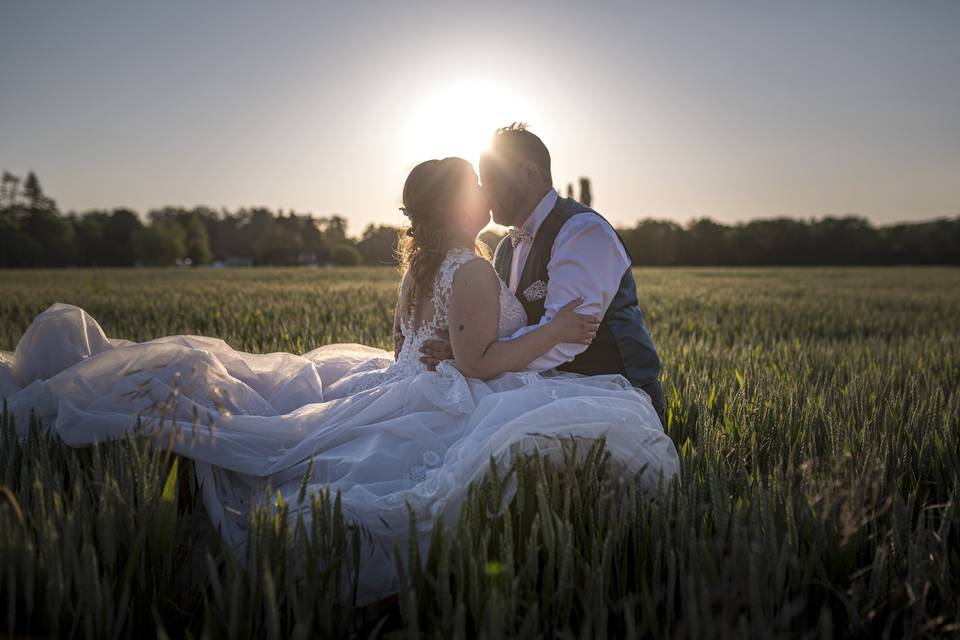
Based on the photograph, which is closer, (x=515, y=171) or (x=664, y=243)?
(x=515, y=171)

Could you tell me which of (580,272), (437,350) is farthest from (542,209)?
(437,350)

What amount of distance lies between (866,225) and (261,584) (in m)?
86.6

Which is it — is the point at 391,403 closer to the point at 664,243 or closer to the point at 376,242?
the point at 376,242

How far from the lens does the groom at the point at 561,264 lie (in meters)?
2.74

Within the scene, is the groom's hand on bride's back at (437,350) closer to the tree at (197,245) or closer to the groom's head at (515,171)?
the groom's head at (515,171)

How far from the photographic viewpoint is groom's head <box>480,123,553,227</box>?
9.55 ft

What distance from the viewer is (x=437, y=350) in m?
2.80

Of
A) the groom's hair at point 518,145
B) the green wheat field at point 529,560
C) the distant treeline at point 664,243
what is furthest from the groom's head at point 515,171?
the distant treeline at point 664,243

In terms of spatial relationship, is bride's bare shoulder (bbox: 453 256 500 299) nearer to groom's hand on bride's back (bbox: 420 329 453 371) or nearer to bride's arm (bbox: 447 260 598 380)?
bride's arm (bbox: 447 260 598 380)

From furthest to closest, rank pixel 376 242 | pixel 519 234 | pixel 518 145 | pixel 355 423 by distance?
pixel 376 242, pixel 519 234, pixel 518 145, pixel 355 423

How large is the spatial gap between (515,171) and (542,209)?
0.23 m

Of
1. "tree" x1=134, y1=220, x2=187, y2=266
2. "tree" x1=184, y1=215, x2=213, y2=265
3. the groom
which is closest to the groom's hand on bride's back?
the groom

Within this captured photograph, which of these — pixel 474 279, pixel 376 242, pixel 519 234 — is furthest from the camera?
pixel 376 242

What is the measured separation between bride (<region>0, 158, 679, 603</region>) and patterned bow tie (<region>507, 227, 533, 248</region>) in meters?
0.25
